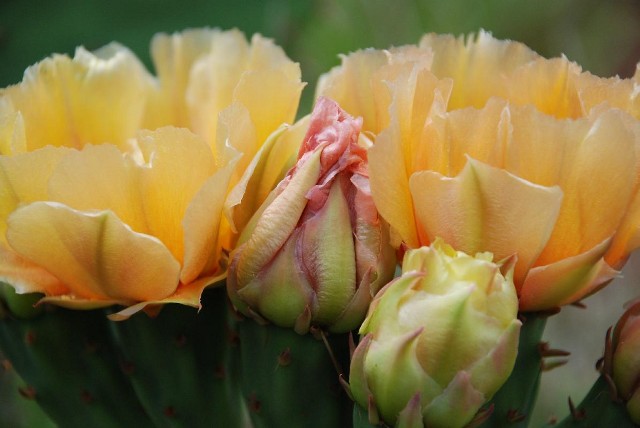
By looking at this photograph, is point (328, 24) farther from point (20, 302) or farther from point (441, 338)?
point (441, 338)

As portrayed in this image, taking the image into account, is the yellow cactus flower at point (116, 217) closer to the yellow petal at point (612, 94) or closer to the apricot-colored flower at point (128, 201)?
the apricot-colored flower at point (128, 201)

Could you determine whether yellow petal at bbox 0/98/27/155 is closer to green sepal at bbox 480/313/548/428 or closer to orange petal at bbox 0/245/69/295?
orange petal at bbox 0/245/69/295

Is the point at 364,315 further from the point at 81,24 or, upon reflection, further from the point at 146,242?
the point at 81,24

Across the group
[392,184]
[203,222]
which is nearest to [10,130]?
[203,222]

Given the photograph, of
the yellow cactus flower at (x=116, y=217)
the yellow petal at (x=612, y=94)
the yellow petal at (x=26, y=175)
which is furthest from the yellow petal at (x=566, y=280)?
the yellow petal at (x=26, y=175)

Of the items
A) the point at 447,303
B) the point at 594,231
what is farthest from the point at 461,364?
the point at 594,231

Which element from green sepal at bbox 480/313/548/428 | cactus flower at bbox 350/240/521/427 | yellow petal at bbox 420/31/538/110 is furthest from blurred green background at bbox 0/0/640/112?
cactus flower at bbox 350/240/521/427
